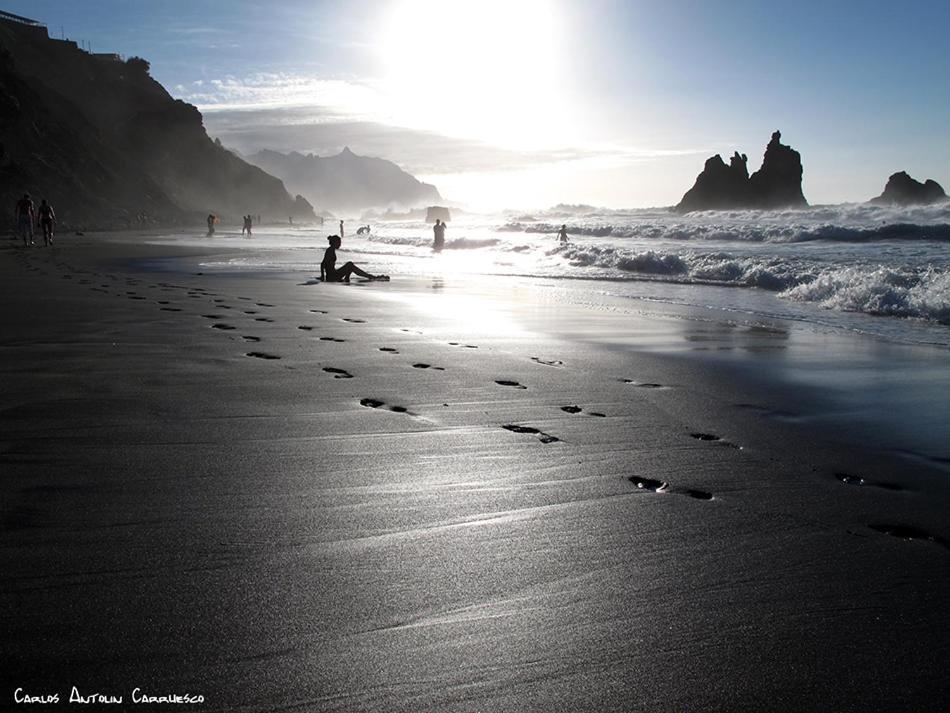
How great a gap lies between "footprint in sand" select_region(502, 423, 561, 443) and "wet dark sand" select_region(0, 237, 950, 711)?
0.08ft

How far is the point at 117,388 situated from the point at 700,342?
5.94 m

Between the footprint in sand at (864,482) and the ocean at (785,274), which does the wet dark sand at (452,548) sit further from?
the ocean at (785,274)

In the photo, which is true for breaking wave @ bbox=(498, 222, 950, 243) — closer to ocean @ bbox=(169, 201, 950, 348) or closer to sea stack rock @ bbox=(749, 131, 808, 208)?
ocean @ bbox=(169, 201, 950, 348)

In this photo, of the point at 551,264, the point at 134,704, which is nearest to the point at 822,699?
the point at 134,704

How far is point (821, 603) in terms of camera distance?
2363mm

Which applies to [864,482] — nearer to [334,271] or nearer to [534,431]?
[534,431]

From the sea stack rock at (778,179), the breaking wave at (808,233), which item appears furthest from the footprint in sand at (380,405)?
the sea stack rock at (778,179)

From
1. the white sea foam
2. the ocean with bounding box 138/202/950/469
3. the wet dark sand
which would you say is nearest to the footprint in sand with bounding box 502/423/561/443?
the wet dark sand

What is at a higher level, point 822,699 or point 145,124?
point 145,124

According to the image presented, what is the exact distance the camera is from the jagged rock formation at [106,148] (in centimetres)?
5566

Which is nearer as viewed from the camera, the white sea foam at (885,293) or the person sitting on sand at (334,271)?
the white sea foam at (885,293)

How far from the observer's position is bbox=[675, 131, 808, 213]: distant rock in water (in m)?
99.8

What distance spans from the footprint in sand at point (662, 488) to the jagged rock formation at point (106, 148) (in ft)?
167

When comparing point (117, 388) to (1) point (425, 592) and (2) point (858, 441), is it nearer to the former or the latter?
(1) point (425, 592)
